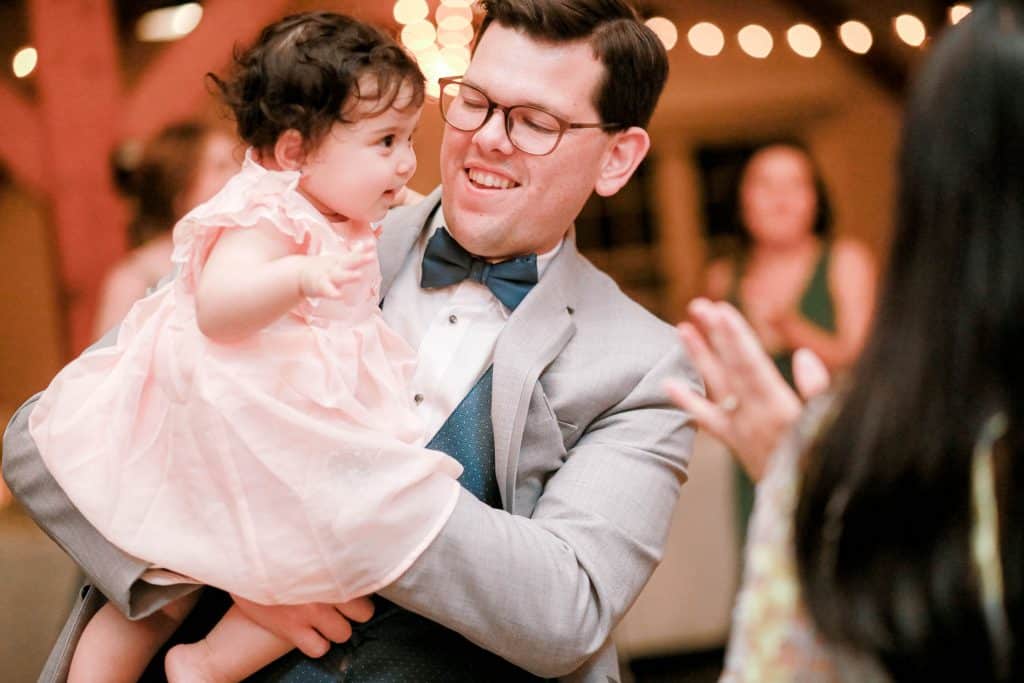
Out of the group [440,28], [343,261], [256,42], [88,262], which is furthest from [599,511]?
[440,28]

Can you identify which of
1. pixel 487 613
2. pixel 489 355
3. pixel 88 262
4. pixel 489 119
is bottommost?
pixel 88 262

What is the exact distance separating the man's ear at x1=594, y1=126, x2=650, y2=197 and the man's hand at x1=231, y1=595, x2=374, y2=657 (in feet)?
2.94

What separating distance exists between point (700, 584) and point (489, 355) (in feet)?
11.1

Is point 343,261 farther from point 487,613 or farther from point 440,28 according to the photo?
point 440,28

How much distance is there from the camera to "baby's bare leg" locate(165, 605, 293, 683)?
1770 millimetres

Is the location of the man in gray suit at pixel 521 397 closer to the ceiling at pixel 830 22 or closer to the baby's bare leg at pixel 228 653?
the baby's bare leg at pixel 228 653

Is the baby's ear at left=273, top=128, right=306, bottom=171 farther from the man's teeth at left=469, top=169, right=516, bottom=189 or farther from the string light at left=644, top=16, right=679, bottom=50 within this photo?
the string light at left=644, top=16, right=679, bottom=50

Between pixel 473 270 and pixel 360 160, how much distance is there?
385mm

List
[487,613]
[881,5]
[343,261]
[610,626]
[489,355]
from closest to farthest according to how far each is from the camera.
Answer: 1. [343,261]
2. [487,613]
3. [610,626]
4. [489,355]
5. [881,5]

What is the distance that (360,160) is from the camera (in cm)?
177

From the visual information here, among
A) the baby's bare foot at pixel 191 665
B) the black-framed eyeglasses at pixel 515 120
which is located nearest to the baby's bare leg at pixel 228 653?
the baby's bare foot at pixel 191 665

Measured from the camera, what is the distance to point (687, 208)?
827 cm

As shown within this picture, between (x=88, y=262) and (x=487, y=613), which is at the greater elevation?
(x=487, y=613)

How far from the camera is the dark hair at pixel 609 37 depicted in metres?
2.09
